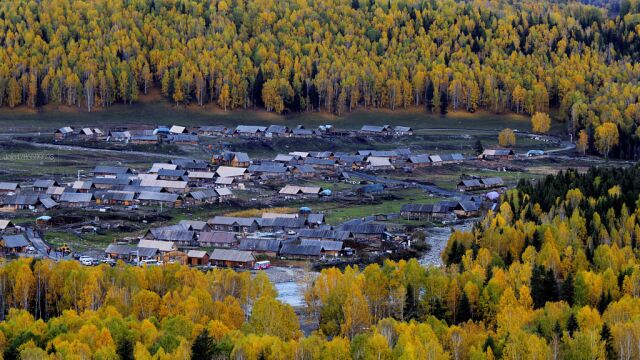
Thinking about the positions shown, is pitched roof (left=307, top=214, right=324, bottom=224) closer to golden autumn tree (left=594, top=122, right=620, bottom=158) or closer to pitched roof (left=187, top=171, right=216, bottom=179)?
pitched roof (left=187, top=171, right=216, bottom=179)

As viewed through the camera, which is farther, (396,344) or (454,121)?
(454,121)

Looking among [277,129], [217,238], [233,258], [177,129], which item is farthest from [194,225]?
[277,129]

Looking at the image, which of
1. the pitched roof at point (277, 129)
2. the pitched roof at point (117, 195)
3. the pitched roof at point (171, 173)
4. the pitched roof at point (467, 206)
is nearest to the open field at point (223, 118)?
the pitched roof at point (277, 129)

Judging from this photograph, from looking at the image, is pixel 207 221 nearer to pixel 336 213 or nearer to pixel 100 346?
pixel 336 213

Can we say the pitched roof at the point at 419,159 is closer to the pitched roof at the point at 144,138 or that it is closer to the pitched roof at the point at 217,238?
the pitched roof at the point at 144,138

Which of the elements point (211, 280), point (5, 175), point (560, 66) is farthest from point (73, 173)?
point (560, 66)

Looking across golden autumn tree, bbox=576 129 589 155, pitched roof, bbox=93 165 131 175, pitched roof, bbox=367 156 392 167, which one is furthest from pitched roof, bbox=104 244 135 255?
golden autumn tree, bbox=576 129 589 155

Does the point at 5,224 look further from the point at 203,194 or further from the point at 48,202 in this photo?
the point at 203,194
